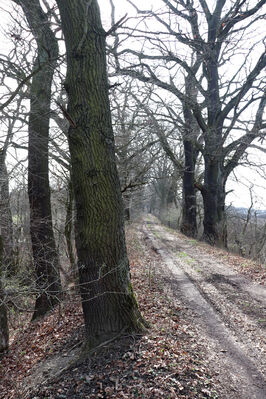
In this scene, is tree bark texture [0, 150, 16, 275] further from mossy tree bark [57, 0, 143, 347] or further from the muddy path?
the muddy path

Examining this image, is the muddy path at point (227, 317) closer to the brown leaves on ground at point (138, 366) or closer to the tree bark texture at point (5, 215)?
the brown leaves on ground at point (138, 366)

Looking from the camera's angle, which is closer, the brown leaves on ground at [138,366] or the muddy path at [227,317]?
the brown leaves on ground at [138,366]

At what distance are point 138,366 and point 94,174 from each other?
268cm

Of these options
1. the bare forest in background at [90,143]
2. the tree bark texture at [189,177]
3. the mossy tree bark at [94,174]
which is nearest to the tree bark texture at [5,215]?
the bare forest in background at [90,143]

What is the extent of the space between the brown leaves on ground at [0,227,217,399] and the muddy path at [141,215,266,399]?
262 mm

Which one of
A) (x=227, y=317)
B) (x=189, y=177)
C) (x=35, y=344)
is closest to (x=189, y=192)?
(x=189, y=177)

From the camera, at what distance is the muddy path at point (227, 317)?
3.58 meters

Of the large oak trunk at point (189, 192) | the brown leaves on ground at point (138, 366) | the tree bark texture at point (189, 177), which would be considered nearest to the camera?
the brown leaves on ground at point (138, 366)

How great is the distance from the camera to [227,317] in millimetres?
5277

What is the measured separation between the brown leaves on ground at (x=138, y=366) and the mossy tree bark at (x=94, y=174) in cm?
42

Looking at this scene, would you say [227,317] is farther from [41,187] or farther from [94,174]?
[41,187]

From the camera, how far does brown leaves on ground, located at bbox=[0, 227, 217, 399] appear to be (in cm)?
335

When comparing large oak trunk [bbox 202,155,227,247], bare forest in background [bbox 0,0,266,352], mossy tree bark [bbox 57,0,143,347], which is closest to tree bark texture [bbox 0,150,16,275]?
bare forest in background [bbox 0,0,266,352]

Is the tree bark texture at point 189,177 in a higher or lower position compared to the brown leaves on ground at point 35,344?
higher
